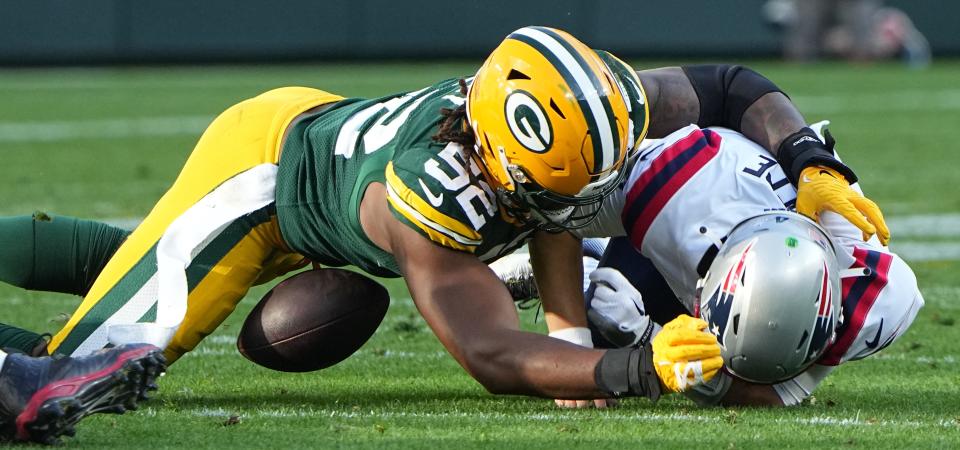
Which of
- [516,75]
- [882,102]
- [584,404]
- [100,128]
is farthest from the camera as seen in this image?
[882,102]

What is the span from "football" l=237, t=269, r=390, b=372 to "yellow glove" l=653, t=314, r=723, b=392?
116 cm

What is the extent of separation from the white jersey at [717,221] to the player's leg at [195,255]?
0.94m

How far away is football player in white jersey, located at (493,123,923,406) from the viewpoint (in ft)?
12.6

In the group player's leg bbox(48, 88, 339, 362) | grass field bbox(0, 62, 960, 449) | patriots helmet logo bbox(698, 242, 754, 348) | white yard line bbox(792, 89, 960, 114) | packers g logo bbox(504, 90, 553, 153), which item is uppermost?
packers g logo bbox(504, 90, 553, 153)

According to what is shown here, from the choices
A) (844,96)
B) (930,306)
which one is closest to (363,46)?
(844,96)

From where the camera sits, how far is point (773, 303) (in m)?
3.81

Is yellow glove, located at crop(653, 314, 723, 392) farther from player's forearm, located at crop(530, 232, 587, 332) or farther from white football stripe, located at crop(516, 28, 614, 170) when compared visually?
player's forearm, located at crop(530, 232, 587, 332)

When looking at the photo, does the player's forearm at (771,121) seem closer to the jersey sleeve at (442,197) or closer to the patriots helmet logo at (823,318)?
the patriots helmet logo at (823,318)

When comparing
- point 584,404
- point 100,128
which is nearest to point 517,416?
point 584,404

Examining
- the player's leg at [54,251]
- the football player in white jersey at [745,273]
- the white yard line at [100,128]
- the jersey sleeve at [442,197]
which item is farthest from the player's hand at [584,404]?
the white yard line at [100,128]

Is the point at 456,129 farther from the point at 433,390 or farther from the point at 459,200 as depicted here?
the point at 433,390

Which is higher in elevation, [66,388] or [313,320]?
[66,388]

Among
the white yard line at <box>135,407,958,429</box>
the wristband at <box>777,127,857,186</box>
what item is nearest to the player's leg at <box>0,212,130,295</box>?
the white yard line at <box>135,407,958,429</box>

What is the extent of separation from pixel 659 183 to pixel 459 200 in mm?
668
